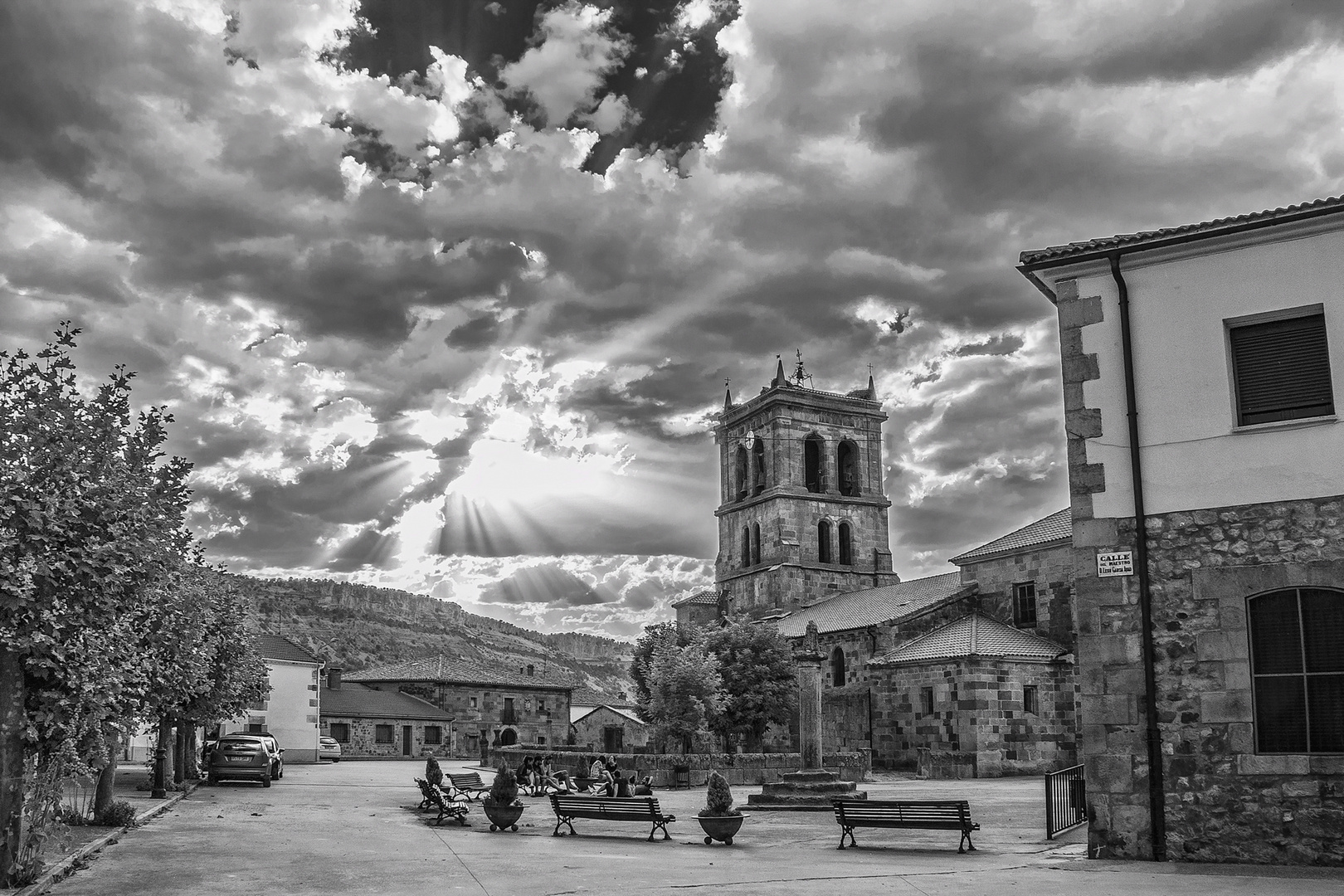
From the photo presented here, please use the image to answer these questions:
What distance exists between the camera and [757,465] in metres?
72.9

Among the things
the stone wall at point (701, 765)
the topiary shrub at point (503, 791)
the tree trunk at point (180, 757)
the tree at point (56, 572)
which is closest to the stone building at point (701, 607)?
the stone wall at point (701, 765)

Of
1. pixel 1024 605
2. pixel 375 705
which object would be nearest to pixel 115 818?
pixel 1024 605

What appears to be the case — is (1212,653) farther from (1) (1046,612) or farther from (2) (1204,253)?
(1) (1046,612)

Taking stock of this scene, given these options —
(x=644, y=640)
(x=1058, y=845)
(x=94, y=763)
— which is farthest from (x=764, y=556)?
(x=94, y=763)

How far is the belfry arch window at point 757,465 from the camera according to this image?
7250cm

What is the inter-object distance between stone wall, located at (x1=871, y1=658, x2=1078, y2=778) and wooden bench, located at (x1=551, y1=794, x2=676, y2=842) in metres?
25.8

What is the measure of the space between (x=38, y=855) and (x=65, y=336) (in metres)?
5.38

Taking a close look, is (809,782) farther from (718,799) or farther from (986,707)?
(986,707)

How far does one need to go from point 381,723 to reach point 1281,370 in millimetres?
57818

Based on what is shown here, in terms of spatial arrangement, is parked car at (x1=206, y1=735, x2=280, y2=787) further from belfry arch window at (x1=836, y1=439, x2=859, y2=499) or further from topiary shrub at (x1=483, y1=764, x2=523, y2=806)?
belfry arch window at (x1=836, y1=439, x2=859, y2=499)

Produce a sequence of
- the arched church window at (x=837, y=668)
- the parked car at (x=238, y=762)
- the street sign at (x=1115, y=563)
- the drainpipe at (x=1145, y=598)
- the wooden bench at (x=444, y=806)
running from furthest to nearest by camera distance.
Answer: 1. the arched church window at (x=837, y=668)
2. the parked car at (x=238, y=762)
3. the wooden bench at (x=444, y=806)
4. the street sign at (x=1115, y=563)
5. the drainpipe at (x=1145, y=598)

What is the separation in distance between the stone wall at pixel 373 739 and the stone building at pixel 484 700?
2509 millimetres

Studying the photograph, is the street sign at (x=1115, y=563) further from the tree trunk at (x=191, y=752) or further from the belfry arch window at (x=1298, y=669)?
the tree trunk at (x=191, y=752)

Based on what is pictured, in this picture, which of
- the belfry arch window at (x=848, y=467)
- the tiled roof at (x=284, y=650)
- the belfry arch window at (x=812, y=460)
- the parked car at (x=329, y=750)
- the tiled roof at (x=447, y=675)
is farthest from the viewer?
the belfry arch window at (x=848, y=467)
